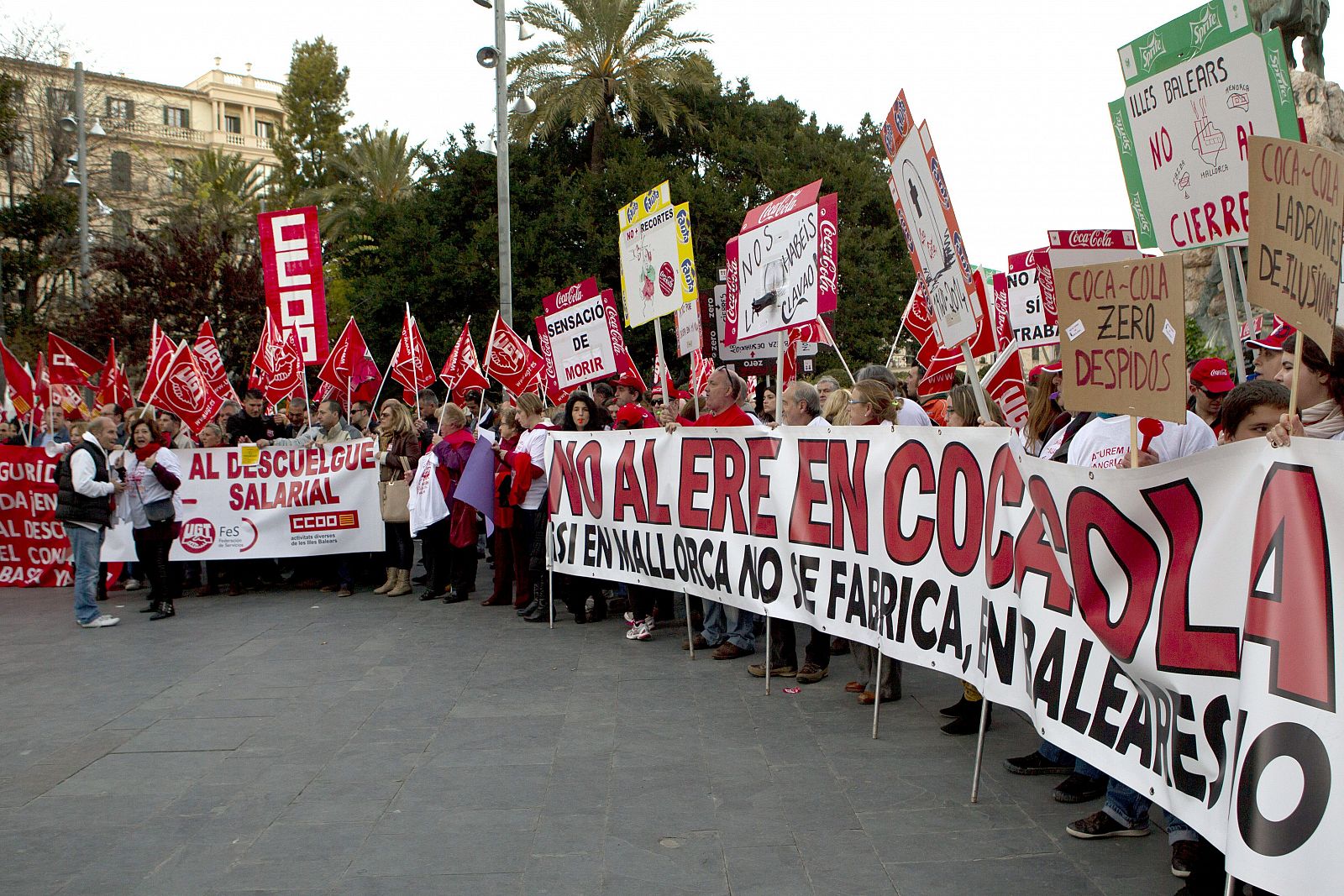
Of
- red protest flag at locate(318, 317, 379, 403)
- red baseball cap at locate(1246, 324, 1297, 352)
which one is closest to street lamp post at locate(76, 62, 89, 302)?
red protest flag at locate(318, 317, 379, 403)

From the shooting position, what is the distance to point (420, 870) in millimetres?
4234

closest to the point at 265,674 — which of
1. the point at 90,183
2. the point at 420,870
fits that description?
the point at 420,870

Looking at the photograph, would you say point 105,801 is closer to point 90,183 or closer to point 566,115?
point 566,115

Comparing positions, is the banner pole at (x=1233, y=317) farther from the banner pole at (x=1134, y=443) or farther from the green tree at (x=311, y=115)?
the green tree at (x=311, y=115)

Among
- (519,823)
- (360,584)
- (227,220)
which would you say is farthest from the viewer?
(227,220)

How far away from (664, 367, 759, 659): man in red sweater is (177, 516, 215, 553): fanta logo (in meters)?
5.86

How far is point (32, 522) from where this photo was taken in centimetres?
1230

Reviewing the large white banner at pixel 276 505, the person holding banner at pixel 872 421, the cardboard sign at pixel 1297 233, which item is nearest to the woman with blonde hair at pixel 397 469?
the large white banner at pixel 276 505

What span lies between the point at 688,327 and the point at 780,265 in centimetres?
209

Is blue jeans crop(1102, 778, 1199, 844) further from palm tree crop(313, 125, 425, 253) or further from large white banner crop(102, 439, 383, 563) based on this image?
palm tree crop(313, 125, 425, 253)

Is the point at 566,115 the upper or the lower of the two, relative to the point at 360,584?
upper

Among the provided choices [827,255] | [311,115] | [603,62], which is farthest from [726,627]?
[311,115]

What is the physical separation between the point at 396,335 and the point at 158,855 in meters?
28.8

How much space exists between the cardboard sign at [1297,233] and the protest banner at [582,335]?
758 centimetres
